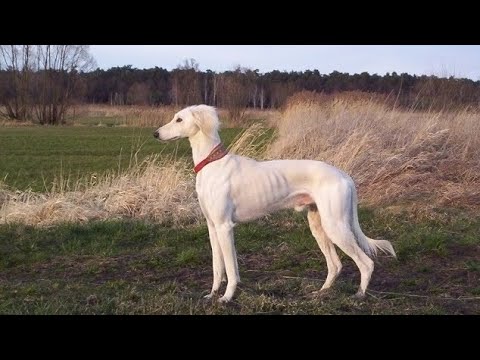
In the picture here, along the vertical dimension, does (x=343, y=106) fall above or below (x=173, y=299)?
above

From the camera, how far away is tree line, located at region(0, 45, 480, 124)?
17.9 metres

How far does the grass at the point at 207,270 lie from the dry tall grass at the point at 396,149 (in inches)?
74.8

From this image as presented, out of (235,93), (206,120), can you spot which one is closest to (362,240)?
(206,120)

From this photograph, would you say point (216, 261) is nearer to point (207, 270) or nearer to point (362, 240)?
point (207, 270)

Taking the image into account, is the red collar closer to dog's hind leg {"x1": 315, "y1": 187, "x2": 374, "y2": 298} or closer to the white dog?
the white dog

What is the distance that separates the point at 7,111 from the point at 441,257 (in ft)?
188

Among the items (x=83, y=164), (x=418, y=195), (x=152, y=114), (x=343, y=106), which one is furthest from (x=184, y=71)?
(x=418, y=195)

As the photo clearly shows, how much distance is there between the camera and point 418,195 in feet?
37.8

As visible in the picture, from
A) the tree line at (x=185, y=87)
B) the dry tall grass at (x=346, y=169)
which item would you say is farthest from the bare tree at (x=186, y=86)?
the dry tall grass at (x=346, y=169)

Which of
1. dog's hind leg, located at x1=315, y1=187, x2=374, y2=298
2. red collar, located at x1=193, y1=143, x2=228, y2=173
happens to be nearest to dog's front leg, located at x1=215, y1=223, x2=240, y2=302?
red collar, located at x1=193, y1=143, x2=228, y2=173

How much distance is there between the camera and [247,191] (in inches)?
226

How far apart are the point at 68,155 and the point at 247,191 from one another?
57.4ft

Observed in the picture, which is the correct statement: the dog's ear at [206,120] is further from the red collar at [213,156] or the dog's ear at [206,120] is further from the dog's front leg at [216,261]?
the dog's front leg at [216,261]

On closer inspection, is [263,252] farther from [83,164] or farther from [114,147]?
[114,147]
